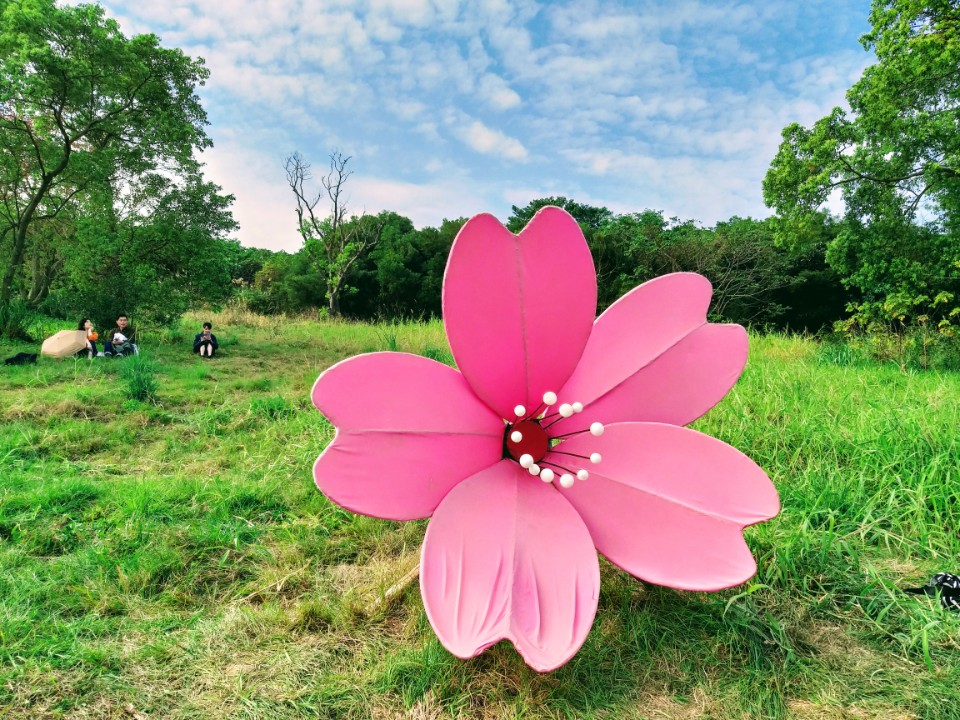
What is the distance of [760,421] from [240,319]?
10757 millimetres

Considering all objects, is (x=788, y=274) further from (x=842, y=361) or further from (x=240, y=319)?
(x=240, y=319)

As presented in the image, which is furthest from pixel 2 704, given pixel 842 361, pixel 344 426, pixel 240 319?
pixel 240 319

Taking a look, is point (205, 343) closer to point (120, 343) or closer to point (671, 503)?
point (120, 343)

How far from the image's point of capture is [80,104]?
8.64 meters

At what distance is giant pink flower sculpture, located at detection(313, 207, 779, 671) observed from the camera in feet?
3.47

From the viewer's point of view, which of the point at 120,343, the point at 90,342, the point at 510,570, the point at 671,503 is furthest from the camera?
the point at 120,343

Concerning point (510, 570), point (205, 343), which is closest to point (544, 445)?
point (510, 570)

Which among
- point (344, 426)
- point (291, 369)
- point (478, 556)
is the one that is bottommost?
point (291, 369)

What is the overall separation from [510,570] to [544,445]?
0.31 metres

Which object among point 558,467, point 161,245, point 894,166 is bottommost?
point 558,467

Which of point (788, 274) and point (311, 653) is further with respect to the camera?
point (788, 274)

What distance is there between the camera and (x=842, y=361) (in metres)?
6.24

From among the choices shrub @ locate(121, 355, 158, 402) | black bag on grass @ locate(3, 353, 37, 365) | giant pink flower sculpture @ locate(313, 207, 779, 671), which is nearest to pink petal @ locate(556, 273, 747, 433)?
giant pink flower sculpture @ locate(313, 207, 779, 671)

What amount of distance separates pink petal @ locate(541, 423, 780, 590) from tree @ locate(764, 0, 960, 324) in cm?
808
